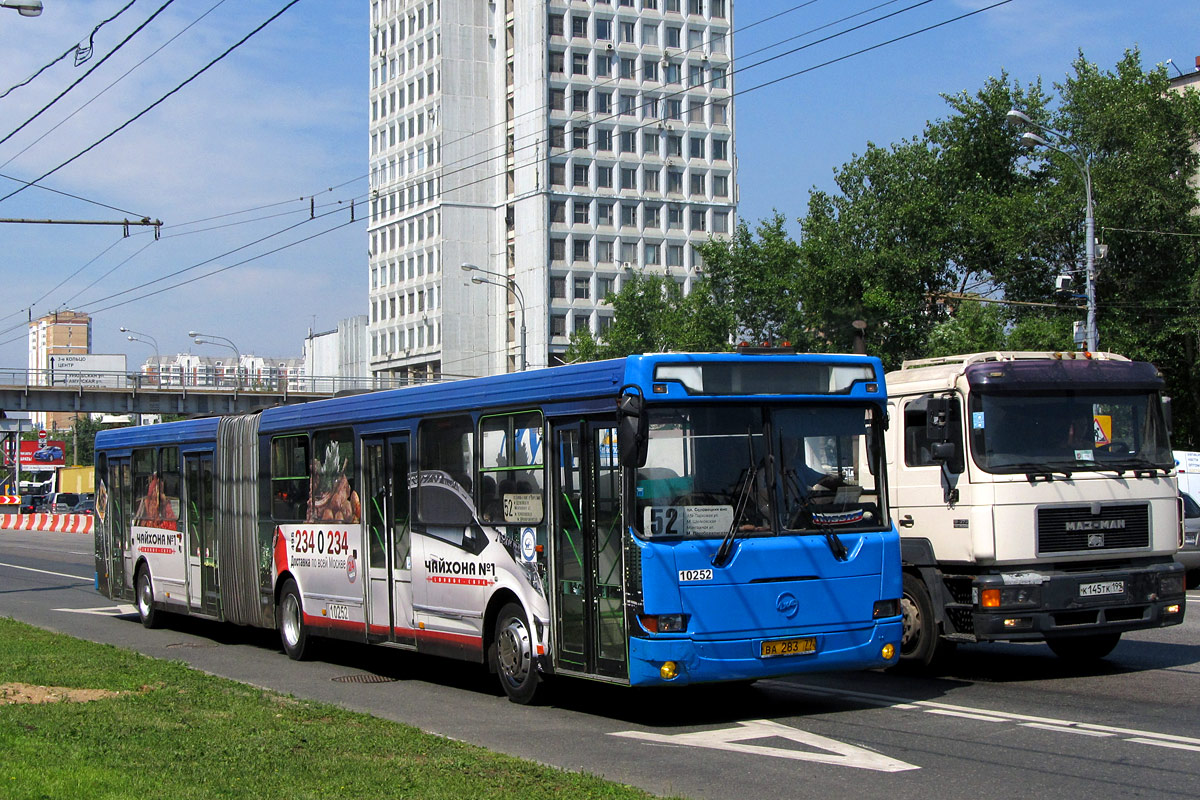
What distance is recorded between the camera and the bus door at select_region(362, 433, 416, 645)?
13328mm

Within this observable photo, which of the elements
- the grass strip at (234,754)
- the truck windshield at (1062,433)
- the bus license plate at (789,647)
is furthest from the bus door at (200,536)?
the truck windshield at (1062,433)

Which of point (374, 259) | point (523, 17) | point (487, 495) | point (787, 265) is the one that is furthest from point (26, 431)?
point (487, 495)

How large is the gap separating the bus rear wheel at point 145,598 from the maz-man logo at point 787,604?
1230 centimetres

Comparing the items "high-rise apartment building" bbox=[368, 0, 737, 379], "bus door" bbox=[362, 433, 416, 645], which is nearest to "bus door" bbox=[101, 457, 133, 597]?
"bus door" bbox=[362, 433, 416, 645]

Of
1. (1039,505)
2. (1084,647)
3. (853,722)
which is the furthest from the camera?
(1084,647)

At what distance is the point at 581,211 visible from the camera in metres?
102

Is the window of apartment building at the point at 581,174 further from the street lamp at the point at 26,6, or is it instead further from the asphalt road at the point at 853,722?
the asphalt road at the point at 853,722

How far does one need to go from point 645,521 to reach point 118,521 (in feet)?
44.0

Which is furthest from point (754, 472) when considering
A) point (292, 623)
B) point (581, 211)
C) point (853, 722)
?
point (581, 211)

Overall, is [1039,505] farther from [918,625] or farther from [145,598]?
[145,598]

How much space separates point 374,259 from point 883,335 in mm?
64841

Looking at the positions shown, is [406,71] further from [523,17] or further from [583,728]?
[583,728]

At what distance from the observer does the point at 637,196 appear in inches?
4075

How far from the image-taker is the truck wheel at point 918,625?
40.3 feet
